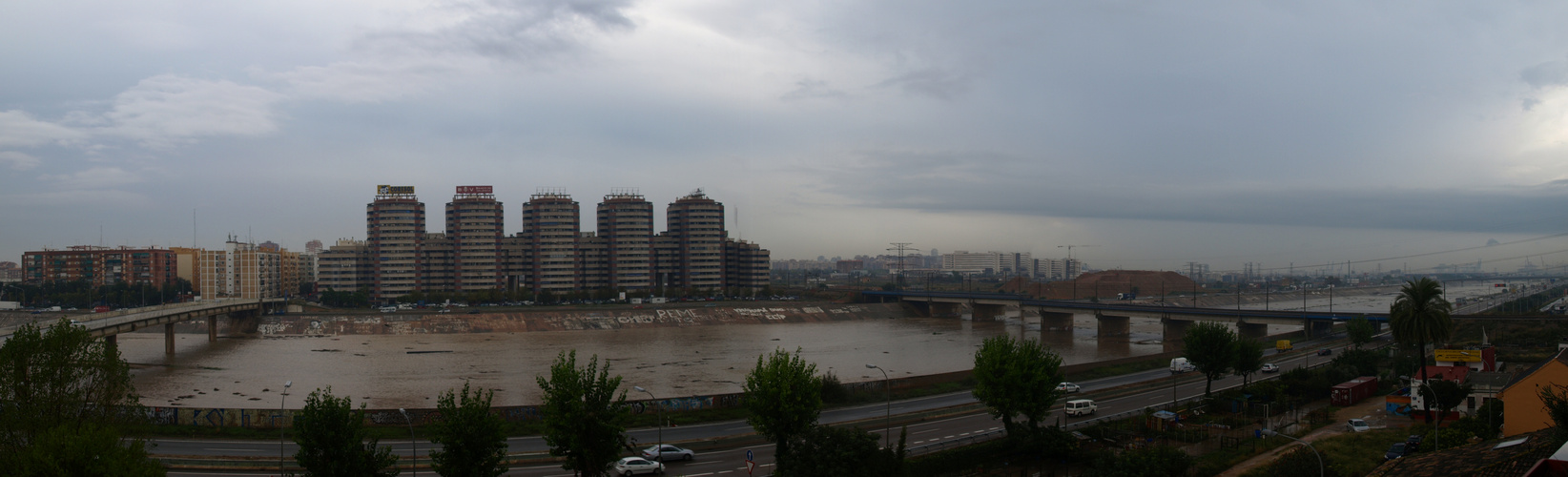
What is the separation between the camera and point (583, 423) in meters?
15.9

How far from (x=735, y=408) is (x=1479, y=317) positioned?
49.6 m

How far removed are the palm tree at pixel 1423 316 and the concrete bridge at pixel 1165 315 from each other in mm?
30550

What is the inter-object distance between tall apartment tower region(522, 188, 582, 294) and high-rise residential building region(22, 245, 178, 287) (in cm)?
4657

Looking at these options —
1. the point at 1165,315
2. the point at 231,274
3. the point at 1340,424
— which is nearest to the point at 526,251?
the point at 231,274

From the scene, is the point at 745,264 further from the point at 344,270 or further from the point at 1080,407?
the point at 1080,407

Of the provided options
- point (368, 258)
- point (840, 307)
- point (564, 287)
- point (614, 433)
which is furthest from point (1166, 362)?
point (368, 258)

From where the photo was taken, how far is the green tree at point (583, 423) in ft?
52.3

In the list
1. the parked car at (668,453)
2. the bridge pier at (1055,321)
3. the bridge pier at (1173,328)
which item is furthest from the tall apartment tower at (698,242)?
the parked car at (668,453)

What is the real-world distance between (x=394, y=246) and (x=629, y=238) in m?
26.7

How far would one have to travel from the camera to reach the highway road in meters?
19.4

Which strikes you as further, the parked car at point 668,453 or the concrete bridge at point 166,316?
the concrete bridge at point 166,316

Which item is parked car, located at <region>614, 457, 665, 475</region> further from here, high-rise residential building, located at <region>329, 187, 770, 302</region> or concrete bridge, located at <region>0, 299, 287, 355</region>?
high-rise residential building, located at <region>329, 187, 770, 302</region>

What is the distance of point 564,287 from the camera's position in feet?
322

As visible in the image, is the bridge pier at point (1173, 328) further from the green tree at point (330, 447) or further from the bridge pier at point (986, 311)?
the green tree at point (330, 447)
